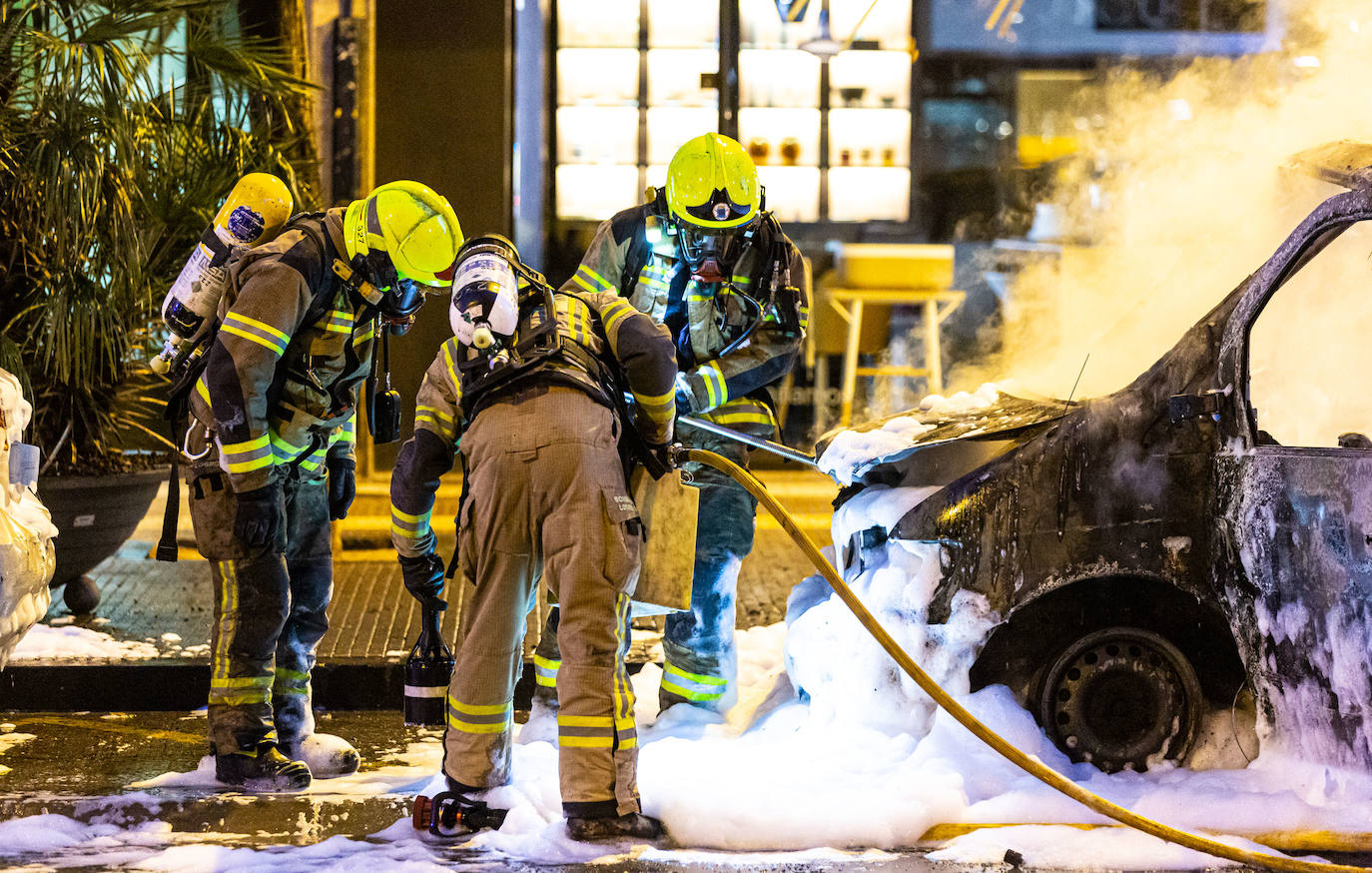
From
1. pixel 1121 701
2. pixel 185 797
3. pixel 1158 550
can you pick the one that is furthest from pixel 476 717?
pixel 1158 550

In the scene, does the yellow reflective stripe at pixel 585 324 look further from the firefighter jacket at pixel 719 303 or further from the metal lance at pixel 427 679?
the metal lance at pixel 427 679

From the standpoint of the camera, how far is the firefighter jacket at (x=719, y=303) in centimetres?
512

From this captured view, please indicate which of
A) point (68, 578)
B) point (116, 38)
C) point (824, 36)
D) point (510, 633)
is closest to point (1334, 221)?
point (510, 633)

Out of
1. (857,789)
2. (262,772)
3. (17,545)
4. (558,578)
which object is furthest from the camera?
(262,772)

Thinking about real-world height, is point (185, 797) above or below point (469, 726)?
below

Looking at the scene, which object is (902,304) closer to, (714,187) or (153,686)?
(714,187)

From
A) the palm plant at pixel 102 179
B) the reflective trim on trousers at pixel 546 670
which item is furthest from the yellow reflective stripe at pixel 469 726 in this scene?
the palm plant at pixel 102 179

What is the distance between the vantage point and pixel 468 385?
4.07 metres

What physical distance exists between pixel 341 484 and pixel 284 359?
2.04 feet

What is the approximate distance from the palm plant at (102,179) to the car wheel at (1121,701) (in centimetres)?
448

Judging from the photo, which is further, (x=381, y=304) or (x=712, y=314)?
(x=712, y=314)

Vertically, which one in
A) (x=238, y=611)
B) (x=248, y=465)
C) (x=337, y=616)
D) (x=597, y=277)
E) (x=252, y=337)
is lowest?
(x=337, y=616)

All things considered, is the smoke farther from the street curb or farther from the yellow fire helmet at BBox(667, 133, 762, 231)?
the street curb

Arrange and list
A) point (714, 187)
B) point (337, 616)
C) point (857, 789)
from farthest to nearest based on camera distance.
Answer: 1. point (337, 616)
2. point (714, 187)
3. point (857, 789)
